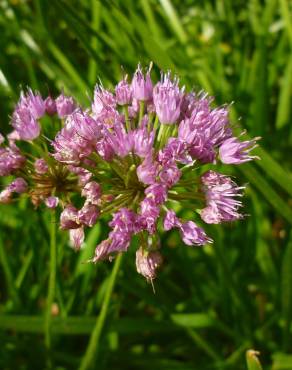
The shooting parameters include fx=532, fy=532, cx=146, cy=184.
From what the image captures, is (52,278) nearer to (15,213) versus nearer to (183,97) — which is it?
(183,97)

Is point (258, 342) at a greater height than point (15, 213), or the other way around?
point (15, 213)

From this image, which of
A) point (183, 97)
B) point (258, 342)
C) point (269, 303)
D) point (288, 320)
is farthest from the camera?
point (269, 303)

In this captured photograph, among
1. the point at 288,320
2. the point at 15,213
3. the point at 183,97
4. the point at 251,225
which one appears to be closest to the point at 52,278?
the point at 183,97

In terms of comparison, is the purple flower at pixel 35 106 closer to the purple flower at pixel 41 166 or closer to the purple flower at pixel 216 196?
the purple flower at pixel 41 166

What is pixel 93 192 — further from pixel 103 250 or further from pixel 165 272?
pixel 165 272

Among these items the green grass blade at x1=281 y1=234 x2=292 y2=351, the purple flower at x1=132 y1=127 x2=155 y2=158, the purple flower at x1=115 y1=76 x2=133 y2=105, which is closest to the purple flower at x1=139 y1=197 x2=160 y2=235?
the purple flower at x1=132 y1=127 x2=155 y2=158
